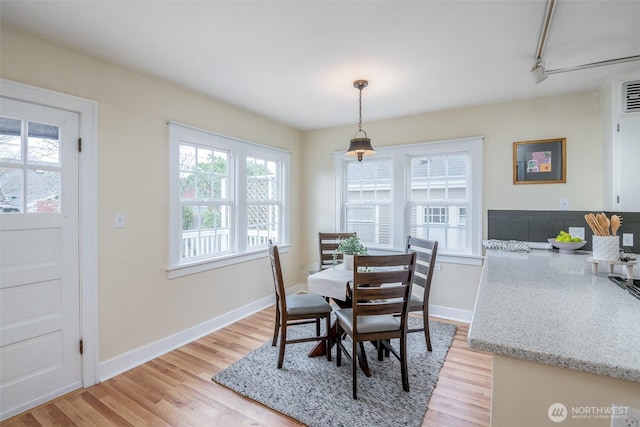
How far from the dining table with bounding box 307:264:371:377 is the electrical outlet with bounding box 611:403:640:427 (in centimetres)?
166

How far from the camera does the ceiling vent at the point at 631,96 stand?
2447mm

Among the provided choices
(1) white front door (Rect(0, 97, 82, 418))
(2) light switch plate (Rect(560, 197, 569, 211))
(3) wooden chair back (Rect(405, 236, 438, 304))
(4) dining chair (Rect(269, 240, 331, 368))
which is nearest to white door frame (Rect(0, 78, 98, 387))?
(1) white front door (Rect(0, 97, 82, 418))

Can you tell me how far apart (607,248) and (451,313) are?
2029 millimetres

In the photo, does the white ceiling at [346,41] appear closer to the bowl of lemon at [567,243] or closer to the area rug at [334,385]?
the bowl of lemon at [567,243]

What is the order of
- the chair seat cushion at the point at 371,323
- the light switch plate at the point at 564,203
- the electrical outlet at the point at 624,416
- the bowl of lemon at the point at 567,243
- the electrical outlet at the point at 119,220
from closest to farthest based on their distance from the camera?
the electrical outlet at the point at 624,416, the chair seat cushion at the point at 371,323, the electrical outlet at the point at 119,220, the bowl of lemon at the point at 567,243, the light switch plate at the point at 564,203

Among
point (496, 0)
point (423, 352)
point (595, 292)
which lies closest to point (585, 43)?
point (496, 0)

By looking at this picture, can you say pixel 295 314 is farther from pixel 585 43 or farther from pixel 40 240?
pixel 585 43

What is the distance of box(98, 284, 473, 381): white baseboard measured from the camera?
235cm

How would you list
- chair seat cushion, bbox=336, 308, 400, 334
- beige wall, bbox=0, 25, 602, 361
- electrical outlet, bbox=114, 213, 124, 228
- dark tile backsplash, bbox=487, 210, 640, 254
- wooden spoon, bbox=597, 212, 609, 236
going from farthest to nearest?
1. dark tile backsplash, bbox=487, 210, 640, 254
2. electrical outlet, bbox=114, 213, 124, 228
3. beige wall, bbox=0, 25, 602, 361
4. chair seat cushion, bbox=336, 308, 400, 334
5. wooden spoon, bbox=597, 212, 609, 236

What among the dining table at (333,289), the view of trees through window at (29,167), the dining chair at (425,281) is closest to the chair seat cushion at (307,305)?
the dining table at (333,289)

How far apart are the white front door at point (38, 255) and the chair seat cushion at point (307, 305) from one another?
1590 mm

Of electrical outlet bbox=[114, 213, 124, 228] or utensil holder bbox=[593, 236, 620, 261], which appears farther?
electrical outlet bbox=[114, 213, 124, 228]

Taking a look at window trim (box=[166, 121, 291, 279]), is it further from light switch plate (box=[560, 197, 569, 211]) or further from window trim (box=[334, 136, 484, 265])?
light switch plate (box=[560, 197, 569, 211])

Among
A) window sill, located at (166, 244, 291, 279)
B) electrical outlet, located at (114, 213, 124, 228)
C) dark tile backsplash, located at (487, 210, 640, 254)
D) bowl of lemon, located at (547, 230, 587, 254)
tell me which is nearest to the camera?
electrical outlet, located at (114, 213, 124, 228)
